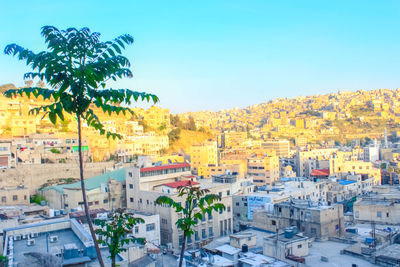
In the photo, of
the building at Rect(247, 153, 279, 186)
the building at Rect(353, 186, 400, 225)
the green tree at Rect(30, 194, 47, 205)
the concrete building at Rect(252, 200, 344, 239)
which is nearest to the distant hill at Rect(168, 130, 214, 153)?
the building at Rect(247, 153, 279, 186)

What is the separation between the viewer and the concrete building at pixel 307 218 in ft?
67.3

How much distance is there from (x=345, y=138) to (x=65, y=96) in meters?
116

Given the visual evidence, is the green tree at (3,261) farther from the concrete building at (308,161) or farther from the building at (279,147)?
the building at (279,147)

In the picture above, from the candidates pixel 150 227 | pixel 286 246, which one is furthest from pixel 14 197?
pixel 286 246

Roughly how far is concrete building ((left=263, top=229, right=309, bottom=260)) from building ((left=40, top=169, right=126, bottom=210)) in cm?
1476

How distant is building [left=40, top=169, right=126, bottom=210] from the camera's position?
2881 centimetres

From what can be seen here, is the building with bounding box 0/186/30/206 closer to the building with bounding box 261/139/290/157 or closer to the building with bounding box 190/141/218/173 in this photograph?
the building with bounding box 190/141/218/173

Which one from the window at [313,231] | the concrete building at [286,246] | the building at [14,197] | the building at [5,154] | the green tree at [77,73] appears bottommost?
the window at [313,231]

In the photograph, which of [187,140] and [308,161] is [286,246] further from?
[187,140]

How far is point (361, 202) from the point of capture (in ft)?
88.9

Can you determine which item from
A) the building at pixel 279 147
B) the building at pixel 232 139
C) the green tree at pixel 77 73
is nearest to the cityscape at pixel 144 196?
the green tree at pixel 77 73

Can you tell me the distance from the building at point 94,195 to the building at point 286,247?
48.4 ft

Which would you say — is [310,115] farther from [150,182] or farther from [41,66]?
[41,66]

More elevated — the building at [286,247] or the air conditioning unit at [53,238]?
the air conditioning unit at [53,238]
